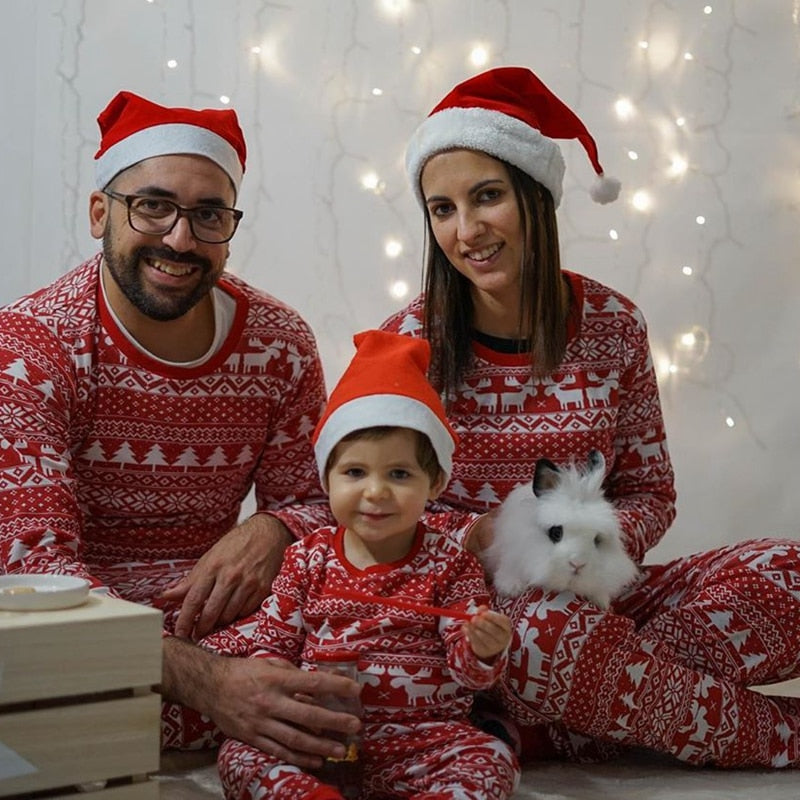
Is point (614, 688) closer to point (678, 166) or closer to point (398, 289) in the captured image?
point (398, 289)

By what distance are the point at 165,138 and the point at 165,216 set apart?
137mm

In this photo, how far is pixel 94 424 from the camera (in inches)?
80.4

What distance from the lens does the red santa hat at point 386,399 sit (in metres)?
1.79

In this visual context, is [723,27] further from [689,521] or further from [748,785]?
[748,785]

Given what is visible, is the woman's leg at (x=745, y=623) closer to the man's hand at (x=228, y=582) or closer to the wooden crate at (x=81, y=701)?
the man's hand at (x=228, y=582)

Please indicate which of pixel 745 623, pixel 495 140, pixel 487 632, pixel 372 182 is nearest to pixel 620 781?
pixel 745 623

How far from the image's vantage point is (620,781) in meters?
1.91

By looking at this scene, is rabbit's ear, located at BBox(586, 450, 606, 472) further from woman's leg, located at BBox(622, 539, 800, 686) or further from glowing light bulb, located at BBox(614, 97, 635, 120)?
glowing light bulb, located at BBox(614, 97, 635, 120)

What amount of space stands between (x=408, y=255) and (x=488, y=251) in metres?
1.20

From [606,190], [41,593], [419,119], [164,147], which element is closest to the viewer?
[41,593]

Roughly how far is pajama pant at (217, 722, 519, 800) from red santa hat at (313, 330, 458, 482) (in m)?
0.37

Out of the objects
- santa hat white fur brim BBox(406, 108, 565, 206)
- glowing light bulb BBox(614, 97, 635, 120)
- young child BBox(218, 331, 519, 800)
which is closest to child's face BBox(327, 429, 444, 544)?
young child BBox(218, 331, 519, 800)

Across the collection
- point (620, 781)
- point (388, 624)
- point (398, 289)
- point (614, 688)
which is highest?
point (398, 289)

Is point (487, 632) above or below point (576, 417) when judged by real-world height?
below
